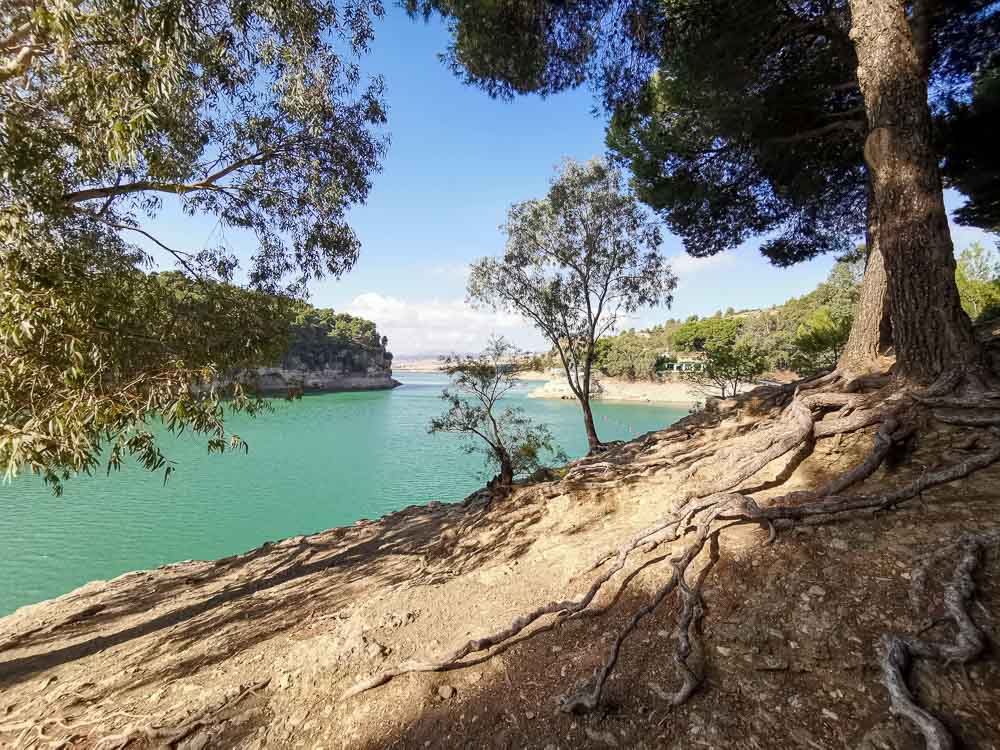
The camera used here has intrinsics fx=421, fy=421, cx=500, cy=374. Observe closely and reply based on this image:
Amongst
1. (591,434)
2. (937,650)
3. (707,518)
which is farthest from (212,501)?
(937,650)

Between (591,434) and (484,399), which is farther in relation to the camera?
(591,434)

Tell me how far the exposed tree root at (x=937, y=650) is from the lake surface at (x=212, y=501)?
265 inches

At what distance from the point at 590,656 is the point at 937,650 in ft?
4.36

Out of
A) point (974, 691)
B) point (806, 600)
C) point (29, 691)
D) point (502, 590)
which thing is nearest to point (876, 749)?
point (974, 691)

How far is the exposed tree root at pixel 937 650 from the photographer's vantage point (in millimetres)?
1242

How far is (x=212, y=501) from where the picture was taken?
47.0 feet

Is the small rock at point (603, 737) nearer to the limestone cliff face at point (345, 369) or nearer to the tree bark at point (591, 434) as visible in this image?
the tree bark at point (591, 434)

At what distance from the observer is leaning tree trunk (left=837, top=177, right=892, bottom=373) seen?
430cm

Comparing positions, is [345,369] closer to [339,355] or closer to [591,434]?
[339,355]

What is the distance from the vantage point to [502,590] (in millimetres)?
3182

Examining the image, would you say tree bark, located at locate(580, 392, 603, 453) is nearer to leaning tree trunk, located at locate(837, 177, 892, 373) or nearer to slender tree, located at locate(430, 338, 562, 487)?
slender tree, located at locate(430, 338, 562, 487)

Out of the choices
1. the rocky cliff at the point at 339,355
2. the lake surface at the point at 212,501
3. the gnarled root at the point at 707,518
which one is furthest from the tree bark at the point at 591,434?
the rocky cliff at the point at 339,355

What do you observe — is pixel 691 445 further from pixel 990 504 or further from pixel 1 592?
pixel 1 592

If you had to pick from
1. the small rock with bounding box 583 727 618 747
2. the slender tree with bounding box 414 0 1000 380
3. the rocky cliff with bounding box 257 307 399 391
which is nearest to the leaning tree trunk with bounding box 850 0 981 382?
the slender tree with bounding box 414 0 1000 380
